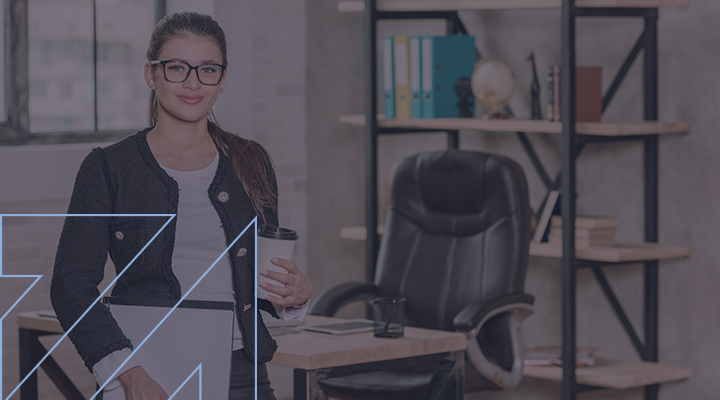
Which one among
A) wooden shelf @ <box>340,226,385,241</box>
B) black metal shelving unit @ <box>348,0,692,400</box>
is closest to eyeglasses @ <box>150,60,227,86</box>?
black metal shelving unit @ <box>348,0,692,400</box>

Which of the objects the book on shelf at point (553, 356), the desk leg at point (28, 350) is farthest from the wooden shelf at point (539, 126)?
the desk leg at point (28, 350)

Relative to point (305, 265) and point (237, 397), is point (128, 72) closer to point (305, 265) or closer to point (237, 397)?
point (305, 265)

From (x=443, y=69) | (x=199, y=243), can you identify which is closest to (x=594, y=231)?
(x=443, y=69)

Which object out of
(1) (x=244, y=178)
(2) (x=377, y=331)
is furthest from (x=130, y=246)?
(2) (x=377, y=331)

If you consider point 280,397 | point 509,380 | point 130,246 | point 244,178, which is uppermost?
point 244,178

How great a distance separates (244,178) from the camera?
165cm

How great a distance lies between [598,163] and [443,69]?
684mm

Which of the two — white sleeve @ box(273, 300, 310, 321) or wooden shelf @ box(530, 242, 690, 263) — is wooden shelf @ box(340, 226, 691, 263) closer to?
wooden shelf @ box(530, 242, 690, 263)

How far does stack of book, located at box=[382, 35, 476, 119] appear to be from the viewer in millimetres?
3760

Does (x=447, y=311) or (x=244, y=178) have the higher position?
(x=244, y=178)

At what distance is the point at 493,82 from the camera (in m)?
3.63

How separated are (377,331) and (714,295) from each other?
150 centimetres

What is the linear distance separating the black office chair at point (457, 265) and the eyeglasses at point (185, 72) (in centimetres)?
148

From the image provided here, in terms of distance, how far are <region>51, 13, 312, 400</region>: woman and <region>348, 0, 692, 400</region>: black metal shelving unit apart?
1820 millimetres
